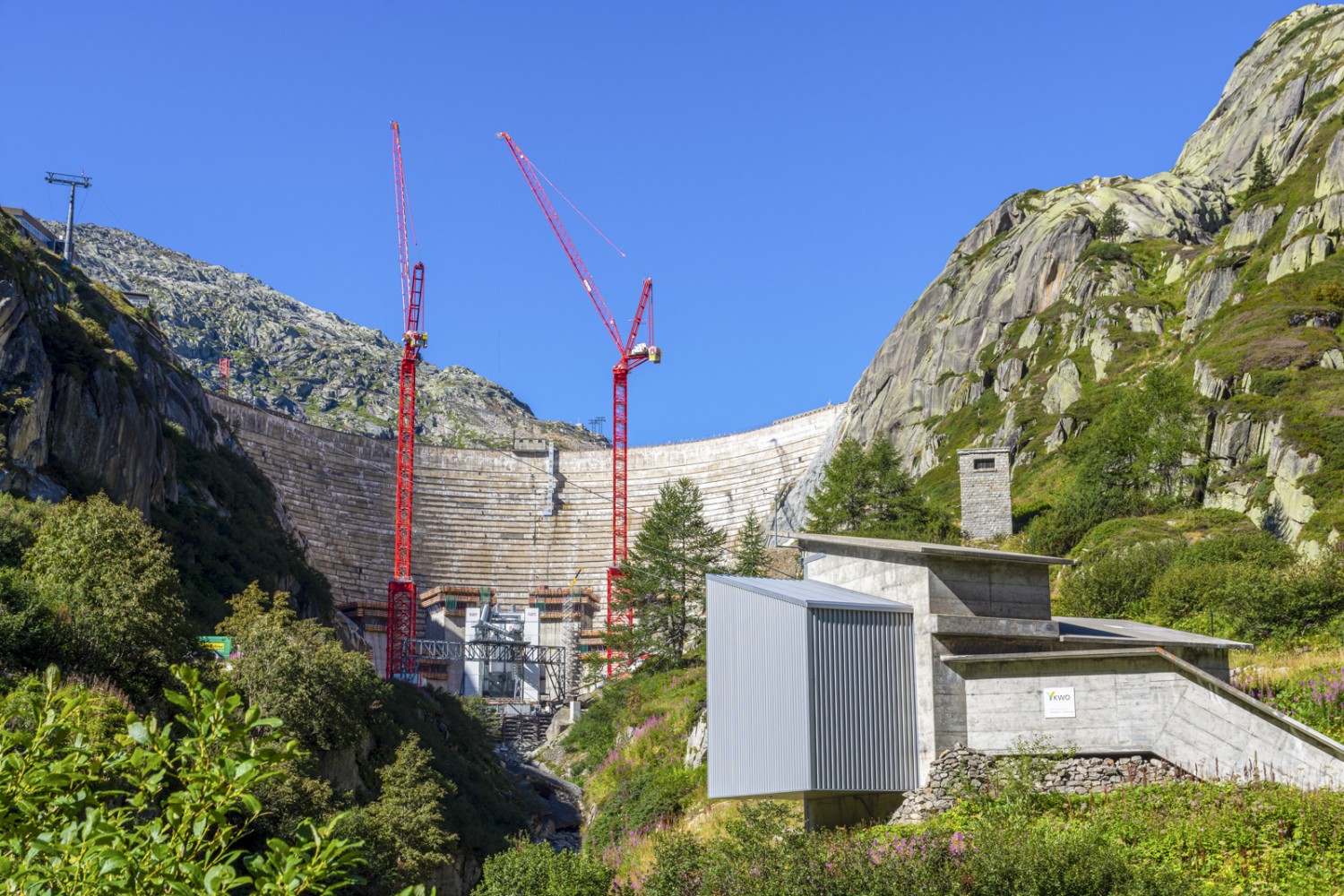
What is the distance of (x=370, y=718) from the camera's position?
4481 centimetres

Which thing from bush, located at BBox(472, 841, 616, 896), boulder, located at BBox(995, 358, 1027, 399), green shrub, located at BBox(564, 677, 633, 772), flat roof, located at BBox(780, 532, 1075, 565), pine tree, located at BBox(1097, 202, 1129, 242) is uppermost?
pine tree, located at BBox(1097, 202, 1129, 242)

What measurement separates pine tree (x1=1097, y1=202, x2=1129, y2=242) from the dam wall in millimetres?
25045

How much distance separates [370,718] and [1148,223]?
7894 cm

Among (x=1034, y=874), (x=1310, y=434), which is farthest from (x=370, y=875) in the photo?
(x=1310, y=434)

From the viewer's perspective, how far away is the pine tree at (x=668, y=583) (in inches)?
2192

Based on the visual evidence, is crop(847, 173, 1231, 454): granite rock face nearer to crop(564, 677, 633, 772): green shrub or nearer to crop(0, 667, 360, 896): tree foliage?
crop(564, 677, 633, 772): green shrub

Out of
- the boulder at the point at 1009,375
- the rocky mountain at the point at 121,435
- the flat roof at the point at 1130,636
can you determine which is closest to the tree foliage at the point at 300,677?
the rocky mountain at the point at 121,435

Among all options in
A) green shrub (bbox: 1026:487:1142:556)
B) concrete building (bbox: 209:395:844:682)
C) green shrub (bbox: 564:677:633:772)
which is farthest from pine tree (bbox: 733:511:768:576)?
concrete building (bbox: 209:395:844:682)

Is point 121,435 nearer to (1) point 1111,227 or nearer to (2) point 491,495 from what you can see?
(2) point 491,495

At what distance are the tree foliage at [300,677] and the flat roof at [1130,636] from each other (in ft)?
67.9

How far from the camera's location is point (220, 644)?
41.2 m

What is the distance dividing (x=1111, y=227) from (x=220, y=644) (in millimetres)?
77515

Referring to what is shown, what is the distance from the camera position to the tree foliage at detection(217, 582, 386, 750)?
121 feet

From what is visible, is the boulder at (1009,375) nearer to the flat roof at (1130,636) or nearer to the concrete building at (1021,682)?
the flat roof at (1130,636)
